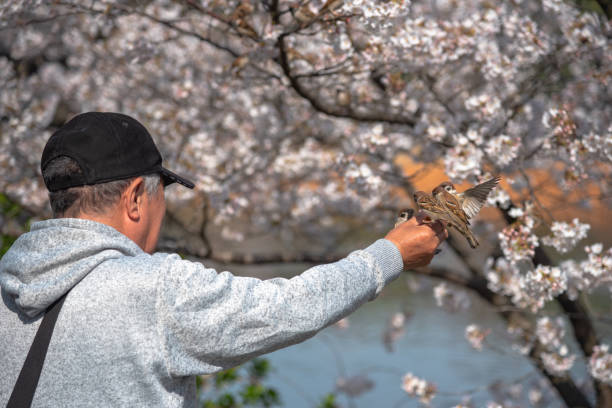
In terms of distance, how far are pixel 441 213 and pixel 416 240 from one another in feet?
0.44

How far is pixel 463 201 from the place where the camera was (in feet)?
5.90

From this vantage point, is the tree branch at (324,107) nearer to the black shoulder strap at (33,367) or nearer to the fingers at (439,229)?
the fingers at (439,229)

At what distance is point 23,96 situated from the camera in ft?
Answer: 16.0

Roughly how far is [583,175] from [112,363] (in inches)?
91.6

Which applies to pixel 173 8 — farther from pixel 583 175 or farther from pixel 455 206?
pixel 455 206

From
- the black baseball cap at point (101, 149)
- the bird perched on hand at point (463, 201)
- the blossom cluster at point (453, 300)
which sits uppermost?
the black baseball cap at point (101, 149)

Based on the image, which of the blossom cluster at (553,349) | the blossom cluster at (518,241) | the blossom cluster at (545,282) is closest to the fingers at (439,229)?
the blossom cluster at (518,241)

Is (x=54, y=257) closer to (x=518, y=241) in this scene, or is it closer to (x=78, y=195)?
(x=78, y=195)

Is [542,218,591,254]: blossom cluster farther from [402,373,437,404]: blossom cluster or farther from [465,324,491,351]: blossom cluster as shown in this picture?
[402,373,437,404]: blossom cluster

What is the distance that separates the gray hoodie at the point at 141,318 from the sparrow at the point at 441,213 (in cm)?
37

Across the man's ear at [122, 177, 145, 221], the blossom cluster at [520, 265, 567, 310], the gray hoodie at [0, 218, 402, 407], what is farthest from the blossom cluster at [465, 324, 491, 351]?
the man's ear at [122, 177, 145, 221]

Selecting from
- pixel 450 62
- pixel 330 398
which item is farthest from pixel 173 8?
pixel 330 398

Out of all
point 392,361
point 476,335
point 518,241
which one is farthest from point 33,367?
point 392,361

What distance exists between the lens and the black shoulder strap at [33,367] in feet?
4.30
